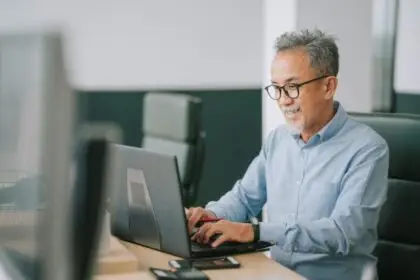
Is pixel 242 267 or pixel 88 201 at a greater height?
pixel 88 201

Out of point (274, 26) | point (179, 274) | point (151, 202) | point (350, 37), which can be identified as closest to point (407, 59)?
point (350, 37)

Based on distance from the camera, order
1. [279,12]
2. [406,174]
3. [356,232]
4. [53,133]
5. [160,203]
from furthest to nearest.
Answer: [279,12] → [406,174] → [356,232] → [160,203] → [53,133]

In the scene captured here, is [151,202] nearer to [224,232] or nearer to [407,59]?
[224,232]

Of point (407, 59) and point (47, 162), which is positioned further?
point (407, 59)

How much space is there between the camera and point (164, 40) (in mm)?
4148

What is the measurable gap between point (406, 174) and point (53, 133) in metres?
1.77

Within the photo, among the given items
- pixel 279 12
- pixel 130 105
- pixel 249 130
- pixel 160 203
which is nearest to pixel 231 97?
pixel 249 130

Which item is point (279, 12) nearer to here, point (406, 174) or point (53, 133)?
point (406, 174)

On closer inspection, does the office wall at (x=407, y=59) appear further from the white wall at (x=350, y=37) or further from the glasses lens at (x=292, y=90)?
the glasses lens at (x=292, y=90)

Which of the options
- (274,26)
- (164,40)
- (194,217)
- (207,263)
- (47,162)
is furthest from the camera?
(164,40)

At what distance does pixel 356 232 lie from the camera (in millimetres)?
2094

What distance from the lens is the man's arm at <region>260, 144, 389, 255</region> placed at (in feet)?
6.77

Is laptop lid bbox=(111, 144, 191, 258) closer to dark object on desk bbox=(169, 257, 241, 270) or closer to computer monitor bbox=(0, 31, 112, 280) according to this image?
dark object on desk bbox=(169, 257, 241, 270)

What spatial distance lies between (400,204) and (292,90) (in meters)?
0.49
